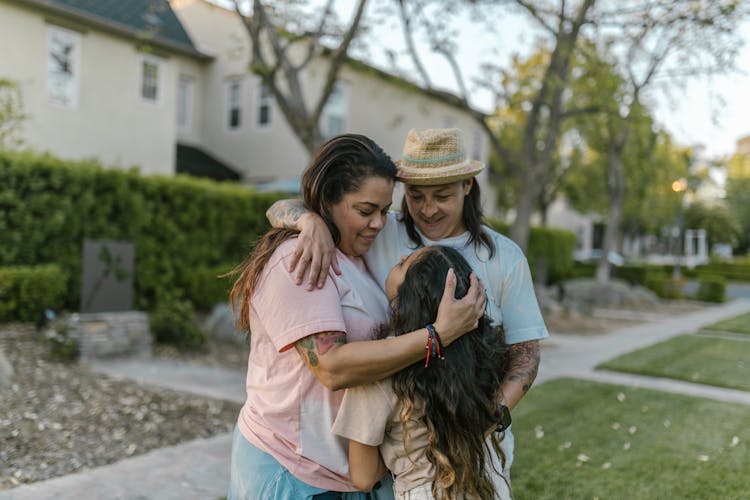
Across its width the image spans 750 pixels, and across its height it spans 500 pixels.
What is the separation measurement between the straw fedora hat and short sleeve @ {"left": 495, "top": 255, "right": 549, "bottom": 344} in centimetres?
41

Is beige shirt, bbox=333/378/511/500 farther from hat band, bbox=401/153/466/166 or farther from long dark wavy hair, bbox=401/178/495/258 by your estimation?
hat band, bbox=401/153/466/166

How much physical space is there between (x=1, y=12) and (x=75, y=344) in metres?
9.37

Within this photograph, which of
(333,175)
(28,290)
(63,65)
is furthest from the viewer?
(63,65)

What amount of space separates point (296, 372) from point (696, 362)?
9.61 m

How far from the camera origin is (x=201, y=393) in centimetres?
692

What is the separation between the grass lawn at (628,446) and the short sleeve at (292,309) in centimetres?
314

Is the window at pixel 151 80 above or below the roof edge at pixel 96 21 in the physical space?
below

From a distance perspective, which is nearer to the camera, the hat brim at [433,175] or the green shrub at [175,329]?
the hat brim at [433,175]

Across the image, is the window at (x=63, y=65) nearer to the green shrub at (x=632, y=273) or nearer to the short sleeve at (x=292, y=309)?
the short sleeve at (x=292, y=309)

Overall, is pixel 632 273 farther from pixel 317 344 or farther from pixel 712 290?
pixel 317 344

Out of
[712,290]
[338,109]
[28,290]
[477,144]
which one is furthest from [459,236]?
[477,144]

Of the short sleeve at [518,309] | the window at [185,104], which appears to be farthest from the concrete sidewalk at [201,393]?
the window at [185,104]

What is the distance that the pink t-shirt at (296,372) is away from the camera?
71.9 inches

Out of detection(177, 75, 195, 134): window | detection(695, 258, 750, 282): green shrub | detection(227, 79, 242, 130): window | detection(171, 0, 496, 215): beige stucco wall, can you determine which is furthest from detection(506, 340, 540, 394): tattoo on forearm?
detection(695, 258, 750, 282): green shrub
